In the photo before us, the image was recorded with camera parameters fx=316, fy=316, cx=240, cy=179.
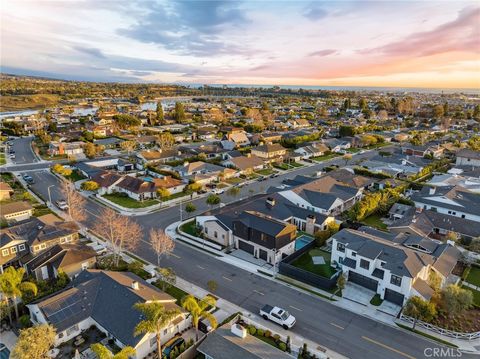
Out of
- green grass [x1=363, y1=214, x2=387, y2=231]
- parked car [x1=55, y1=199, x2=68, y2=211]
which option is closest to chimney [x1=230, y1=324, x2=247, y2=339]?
green grass [x1=363, y1=214, x2=387, y2=231]

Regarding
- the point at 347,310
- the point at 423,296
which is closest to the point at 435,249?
the point at 423,296

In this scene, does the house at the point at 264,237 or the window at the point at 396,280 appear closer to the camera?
the window at the point at 396,280

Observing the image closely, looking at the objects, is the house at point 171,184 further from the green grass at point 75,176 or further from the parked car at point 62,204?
the green grass at point 75,176

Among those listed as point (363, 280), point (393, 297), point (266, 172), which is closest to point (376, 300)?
point (393, 297)

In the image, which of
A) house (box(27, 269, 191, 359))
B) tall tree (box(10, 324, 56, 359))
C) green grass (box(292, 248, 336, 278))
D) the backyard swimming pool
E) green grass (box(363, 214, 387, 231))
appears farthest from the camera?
green grass (box(363, 214, 387, 231))

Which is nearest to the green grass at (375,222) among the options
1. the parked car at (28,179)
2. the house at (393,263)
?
the house at (393,263)

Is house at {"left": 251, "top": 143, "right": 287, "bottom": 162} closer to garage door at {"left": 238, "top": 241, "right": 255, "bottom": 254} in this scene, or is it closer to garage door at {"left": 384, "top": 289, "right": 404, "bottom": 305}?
garage door at {"left": 238, "top": 241, "right": 255, "bottom": 254}

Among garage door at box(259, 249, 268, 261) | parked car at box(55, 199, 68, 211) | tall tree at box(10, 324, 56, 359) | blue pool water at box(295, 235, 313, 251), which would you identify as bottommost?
blue pool water at box(295, 235, 313, 251)
